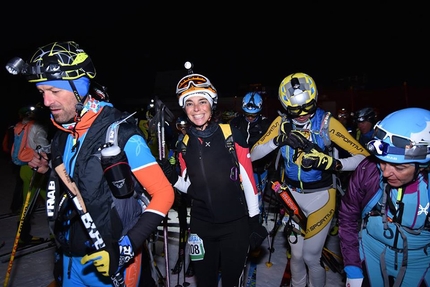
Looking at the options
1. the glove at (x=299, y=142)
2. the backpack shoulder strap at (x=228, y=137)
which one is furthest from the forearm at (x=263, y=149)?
the backpack shoulder strap at (x=228, y=137)

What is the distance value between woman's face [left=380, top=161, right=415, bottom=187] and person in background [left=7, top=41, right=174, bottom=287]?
1784 mm

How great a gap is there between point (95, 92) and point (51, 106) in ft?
1.77

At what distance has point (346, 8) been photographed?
32156 mm

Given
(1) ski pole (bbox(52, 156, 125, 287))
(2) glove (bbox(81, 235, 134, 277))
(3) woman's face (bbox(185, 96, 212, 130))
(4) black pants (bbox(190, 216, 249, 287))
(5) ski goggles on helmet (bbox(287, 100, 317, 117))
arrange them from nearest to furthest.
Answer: (2) glove (bbox(81, 235, 134, 277)), (1) ski pole (bbox(52, 156, 125, 287)), (4) black pants (bbox(190, 216, 249, 287)), (3) woman's face (bbox(185, 96, 212, 130)), (5) ski goggles on helmet (bbox(287, 100, 317, 117))

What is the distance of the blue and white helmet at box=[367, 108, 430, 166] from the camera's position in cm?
248

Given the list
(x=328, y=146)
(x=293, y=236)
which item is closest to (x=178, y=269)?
(x=293, y=236)

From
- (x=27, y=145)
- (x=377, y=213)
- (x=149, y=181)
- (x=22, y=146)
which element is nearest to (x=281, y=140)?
(x=377, y=213)

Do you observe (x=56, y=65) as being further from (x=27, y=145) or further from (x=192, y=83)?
(x=27, y=145)

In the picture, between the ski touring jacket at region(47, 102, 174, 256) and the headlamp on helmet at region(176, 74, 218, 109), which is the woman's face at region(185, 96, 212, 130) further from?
the ski touring jacket at region(47, 102, 174, 256)

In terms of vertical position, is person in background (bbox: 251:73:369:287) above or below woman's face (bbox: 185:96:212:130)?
below

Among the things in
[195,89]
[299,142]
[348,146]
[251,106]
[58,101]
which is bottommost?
[348,146]

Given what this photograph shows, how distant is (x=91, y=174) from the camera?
96.4 inches

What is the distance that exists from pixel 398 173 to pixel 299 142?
68.0 inches

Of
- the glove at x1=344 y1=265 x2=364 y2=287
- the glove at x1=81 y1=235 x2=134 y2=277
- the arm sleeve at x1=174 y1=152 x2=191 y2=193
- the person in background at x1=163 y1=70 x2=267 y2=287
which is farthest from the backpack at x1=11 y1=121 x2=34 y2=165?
the glove at x1=344 y1=265 x2=364 y2=287
